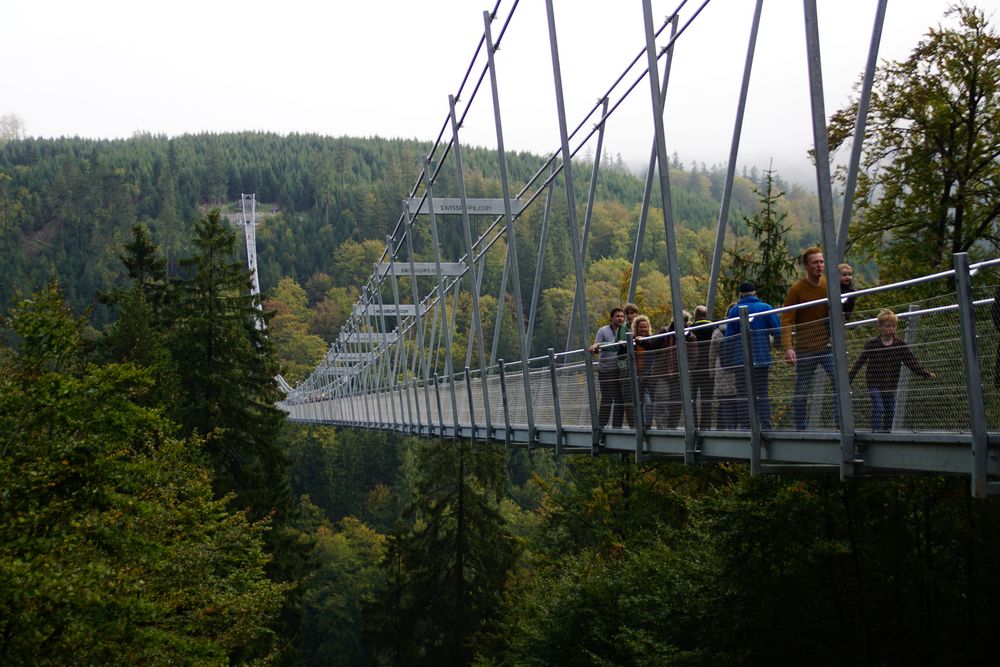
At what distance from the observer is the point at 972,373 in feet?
18.0

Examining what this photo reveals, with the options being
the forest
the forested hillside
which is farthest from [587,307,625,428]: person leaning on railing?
the forested hillside

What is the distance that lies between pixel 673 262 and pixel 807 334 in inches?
103

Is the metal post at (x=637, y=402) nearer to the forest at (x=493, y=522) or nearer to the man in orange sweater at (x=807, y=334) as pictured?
the man in orange sweater at (x=807, y=334)

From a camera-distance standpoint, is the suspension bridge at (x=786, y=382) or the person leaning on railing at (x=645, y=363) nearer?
the suspension bridge at (x=786, y=382)

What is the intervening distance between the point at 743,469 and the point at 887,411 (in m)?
12.5

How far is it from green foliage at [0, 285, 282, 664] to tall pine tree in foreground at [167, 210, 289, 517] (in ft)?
31.9

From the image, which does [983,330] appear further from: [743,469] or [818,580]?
[743,469]

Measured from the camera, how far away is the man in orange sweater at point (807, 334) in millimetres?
6957

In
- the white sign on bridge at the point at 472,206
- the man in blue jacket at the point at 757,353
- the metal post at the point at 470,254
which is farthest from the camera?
the white sign on bridge at the point at 472,206

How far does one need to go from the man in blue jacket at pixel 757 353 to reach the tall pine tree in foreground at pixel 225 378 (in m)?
23.4

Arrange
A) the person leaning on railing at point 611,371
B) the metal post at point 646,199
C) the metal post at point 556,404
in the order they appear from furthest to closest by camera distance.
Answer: the metal post at point 556,404 < the metal post at point 646,199 < the person leaning on railing at point 611,371

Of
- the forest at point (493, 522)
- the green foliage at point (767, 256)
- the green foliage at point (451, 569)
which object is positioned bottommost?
the green foliage at point (451, 569)

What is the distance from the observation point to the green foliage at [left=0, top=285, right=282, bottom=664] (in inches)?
540

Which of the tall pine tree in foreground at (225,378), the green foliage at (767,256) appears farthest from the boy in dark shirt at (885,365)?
the tall pine tree in foreground at (225,378)
